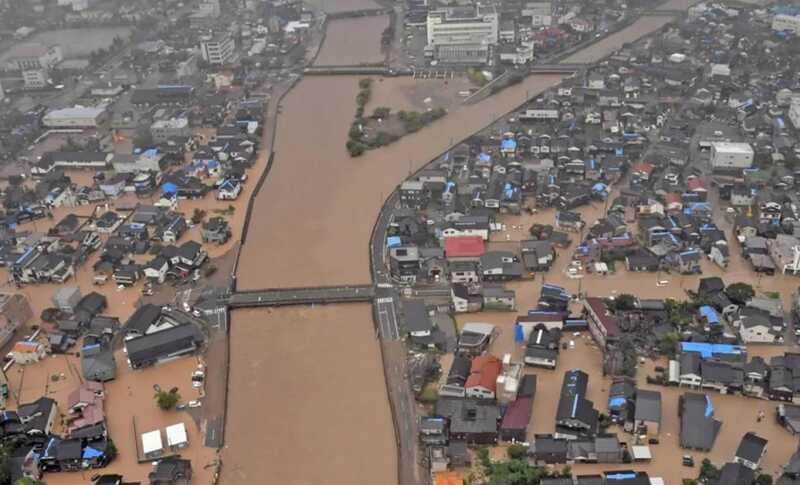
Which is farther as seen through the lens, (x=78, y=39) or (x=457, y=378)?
(x=78, y=39)

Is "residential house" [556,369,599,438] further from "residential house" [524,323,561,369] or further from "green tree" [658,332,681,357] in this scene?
"green tree" [658,332,681,357]

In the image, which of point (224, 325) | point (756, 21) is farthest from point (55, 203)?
point (756, 21)

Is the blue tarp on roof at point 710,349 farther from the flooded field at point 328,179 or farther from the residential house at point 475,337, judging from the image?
the flooded field at point 328,179

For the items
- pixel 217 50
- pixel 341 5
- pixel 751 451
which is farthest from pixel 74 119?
pixel 751 451

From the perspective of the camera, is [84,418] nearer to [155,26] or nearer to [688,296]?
[688,296]

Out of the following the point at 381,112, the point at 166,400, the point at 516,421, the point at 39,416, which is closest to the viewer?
the point at 516,421

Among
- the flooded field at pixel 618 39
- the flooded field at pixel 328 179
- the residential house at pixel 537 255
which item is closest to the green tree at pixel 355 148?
the flooded field at pixel 328 179

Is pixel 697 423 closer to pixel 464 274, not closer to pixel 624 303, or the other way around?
pixel 624 303
